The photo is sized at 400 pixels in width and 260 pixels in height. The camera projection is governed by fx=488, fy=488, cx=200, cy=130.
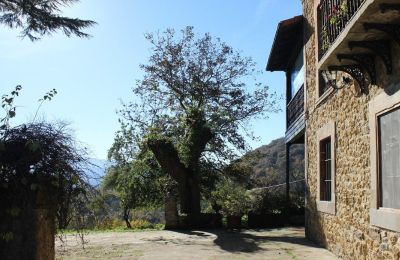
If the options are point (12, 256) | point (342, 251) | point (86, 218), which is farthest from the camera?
point (342, 251)

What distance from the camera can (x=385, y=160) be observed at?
6945mm

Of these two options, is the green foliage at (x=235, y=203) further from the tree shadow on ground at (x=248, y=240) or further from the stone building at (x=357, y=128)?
the stone building at (x=357, y=128)

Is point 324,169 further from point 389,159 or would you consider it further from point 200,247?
point 389,159

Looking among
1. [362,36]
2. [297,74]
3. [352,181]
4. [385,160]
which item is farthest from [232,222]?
[362,36]

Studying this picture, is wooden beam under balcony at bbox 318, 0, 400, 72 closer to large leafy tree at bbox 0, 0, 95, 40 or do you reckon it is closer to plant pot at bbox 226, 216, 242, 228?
large leafy tree at bbox 0, 0, 95, 40

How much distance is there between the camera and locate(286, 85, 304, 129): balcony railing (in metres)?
14.7

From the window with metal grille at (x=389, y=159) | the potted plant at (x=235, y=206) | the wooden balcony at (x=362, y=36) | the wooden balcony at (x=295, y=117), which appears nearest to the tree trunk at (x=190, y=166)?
the potted plant at (x=235, y=206)

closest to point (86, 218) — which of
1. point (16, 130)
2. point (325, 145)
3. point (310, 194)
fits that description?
point (16, 130)

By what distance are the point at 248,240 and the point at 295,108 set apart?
5.12 meters

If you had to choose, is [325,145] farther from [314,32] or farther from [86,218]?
[86,218]

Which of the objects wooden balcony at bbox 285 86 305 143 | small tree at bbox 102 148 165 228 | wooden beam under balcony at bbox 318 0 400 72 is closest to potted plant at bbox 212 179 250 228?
wooden balcony at bbox 285 86 305 143

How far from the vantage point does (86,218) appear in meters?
4.96

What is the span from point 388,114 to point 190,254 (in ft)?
Answer: 18.0

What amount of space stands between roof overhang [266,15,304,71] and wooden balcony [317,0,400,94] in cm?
597
